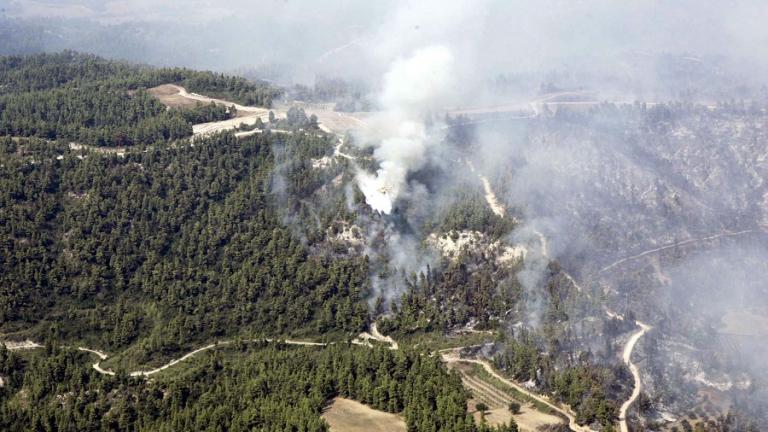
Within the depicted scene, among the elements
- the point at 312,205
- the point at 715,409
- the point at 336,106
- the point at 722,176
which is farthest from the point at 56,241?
the point at 722,176

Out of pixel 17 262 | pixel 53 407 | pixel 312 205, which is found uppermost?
pixel 312 205

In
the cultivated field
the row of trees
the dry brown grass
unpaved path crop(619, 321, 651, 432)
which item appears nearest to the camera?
the row of trees

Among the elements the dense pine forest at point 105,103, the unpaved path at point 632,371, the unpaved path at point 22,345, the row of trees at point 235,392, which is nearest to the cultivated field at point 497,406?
the row of trees at point 235,392

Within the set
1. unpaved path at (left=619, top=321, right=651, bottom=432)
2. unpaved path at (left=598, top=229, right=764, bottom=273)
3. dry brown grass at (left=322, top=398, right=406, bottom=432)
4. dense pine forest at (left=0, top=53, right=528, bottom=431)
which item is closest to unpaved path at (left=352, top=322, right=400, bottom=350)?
dense pine forest at (left=0, top=53, right=528, bottom=431)

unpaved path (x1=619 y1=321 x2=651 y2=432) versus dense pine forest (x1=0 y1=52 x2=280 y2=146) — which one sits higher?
dense pine forest (x1=0 y1=52 x2=280 y2=146)

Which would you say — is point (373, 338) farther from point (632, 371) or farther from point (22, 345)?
point (22, 345)

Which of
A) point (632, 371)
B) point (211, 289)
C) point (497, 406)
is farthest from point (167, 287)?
point (632, 371)

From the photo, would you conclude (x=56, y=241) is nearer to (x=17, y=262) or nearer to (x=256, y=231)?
(x=17, y=262)

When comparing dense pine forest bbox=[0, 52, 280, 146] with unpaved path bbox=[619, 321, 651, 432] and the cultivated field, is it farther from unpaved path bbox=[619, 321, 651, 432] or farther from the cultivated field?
unpaved path bbox=[619, 321, 651, 432]
